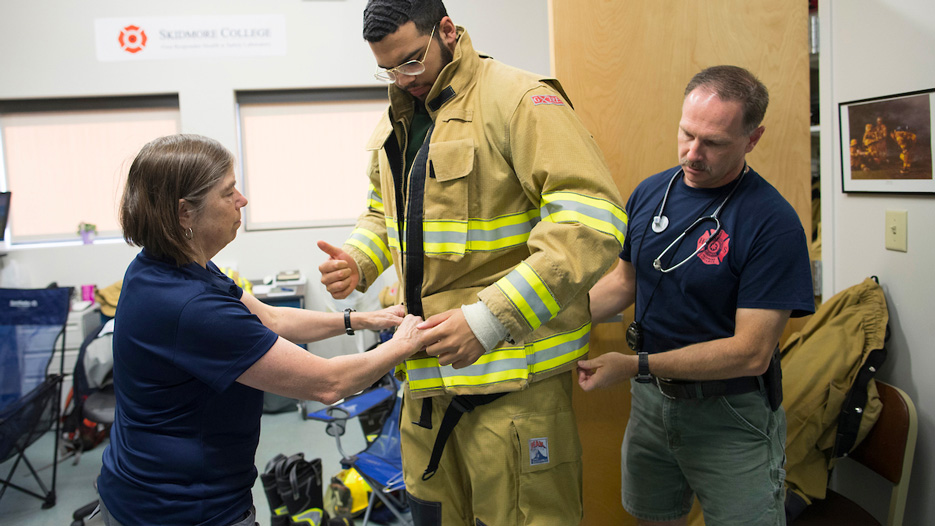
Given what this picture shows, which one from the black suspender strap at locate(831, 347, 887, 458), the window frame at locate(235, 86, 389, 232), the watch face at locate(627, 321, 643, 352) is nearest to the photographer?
the watch face at locate(627, 321, 643, 352)

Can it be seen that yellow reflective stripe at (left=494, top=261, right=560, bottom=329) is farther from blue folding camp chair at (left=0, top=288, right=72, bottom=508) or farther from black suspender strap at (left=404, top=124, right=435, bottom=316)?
blue folding camp chair at (left=0, top=288, right=72, bottom=508)

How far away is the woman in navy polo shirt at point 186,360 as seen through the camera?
1.31m

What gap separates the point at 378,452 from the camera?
297cm

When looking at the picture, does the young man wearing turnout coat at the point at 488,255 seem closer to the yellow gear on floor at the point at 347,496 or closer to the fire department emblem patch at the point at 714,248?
the fire department emblem patch at the point at 714,248

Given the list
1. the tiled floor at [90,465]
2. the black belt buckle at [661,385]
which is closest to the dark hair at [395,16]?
the black belt buckle at [661,385]

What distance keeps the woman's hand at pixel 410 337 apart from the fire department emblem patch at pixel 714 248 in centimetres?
74

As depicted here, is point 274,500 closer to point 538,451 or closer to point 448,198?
point 538,451

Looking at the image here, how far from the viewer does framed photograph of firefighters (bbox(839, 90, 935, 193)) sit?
74.1 inches

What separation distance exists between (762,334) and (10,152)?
5701mm

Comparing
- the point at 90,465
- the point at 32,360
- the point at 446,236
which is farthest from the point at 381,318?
the point at 90,465

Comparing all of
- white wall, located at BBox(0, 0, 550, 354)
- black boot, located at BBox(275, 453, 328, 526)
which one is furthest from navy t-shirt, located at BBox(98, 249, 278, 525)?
white wall, located at BBox(0, 0, 550, 354)

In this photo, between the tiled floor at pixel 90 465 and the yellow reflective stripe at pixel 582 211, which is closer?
the yellow reflective stripe at pixel 582 211

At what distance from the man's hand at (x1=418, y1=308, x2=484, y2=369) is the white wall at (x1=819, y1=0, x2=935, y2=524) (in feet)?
4.86

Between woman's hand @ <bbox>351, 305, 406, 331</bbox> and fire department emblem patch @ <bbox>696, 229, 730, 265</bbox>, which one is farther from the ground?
fire department emblem patch @ <bbox>696, 229, 730, 265</bbox>
